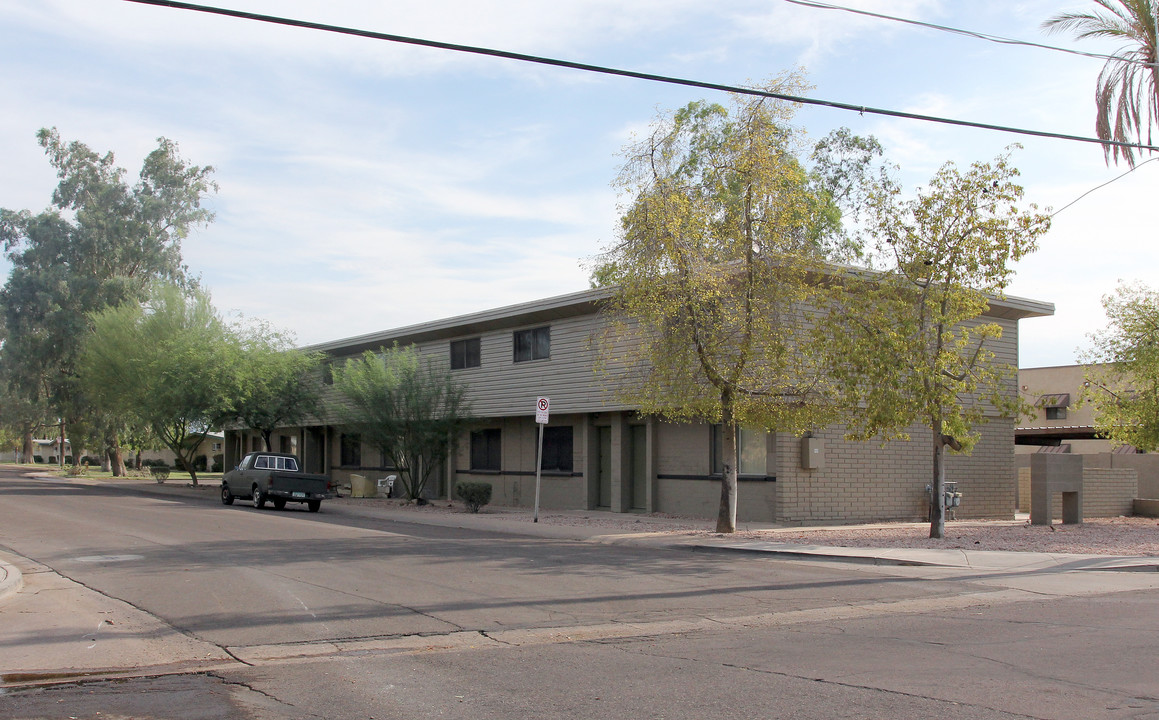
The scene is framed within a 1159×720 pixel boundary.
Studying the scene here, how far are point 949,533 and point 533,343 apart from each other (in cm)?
1391

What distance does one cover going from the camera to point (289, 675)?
768 centimetres

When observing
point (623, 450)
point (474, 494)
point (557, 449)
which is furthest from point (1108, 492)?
point (474, 494)

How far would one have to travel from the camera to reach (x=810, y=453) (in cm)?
2316

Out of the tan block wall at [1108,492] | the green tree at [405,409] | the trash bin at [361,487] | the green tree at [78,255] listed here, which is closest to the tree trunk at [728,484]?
the green tree at [405,409]

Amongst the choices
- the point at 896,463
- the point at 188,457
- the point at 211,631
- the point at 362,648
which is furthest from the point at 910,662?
the point at 188,457

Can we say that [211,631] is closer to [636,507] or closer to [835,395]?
[835,395]

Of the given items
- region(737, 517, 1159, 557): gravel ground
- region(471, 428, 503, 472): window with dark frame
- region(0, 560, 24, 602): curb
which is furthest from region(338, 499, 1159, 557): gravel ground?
region(0, 560, 24, 602): curb

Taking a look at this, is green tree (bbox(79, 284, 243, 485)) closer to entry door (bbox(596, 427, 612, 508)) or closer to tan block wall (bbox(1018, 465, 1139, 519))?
entry door (bbox(596, 427, 612, 508))

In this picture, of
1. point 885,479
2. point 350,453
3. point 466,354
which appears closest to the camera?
point 885,479

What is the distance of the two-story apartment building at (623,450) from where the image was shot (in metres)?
23.8

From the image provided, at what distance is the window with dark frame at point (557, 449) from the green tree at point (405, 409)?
2.76 metres

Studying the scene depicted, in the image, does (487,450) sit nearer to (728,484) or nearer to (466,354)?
(466,354)

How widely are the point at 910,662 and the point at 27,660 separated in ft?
24.3

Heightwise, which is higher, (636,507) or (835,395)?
(835,395)
